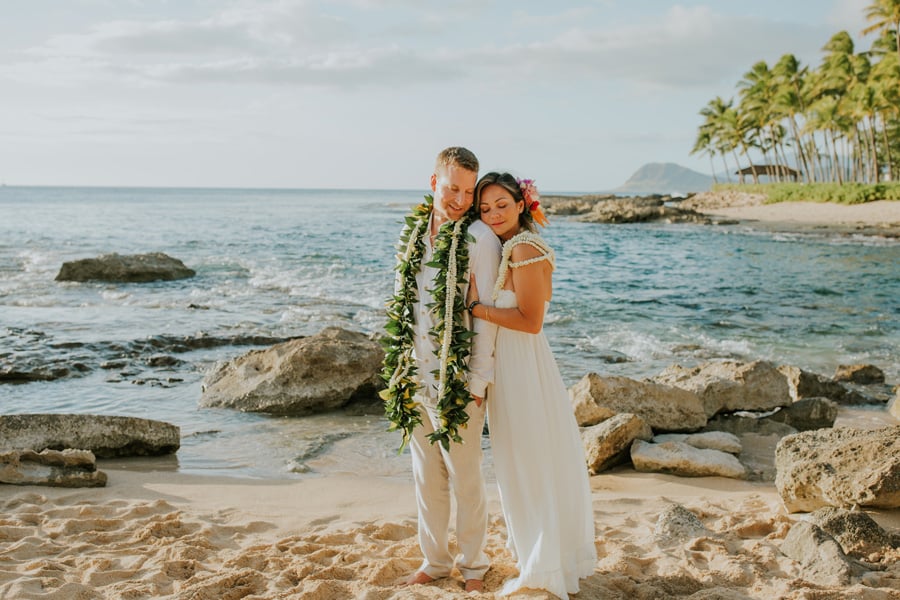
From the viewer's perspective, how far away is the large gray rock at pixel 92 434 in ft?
22.7

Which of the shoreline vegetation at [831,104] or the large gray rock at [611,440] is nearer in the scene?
the large gray rock at [611,440]

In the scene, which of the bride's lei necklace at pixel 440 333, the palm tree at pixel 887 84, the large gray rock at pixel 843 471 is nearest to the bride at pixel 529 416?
the bride's lei necklace at pixel 440 333

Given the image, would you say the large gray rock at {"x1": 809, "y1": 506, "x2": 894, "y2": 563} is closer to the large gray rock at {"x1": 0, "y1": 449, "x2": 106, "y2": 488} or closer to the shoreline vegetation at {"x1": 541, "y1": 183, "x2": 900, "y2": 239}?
the large gray rock at {"x1": 0, "y1": 449, "x2": 106, "y2": 488}

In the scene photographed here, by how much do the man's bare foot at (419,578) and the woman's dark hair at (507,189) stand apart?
2.21m

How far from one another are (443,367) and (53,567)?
9.23ft

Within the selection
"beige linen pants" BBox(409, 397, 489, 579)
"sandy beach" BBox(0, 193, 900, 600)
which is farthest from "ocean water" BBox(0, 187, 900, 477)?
"beige linen pants" BBox(409, 397, 489, 579)

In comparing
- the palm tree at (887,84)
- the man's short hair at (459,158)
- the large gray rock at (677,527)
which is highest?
the palm tree at (887,84)

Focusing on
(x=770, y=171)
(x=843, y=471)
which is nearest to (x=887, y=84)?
(x=770, y=171)

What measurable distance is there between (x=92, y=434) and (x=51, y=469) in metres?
0.87

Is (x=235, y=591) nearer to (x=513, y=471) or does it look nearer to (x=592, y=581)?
(x=513, y=471)

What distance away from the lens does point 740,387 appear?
9117 mm

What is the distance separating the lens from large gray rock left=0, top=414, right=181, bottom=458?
6918 mm

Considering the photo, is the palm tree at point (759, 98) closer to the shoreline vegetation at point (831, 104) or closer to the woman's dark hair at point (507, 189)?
the shoreline vegetation at point (831, 104)

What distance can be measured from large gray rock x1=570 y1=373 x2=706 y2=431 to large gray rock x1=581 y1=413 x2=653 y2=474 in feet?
2.07
